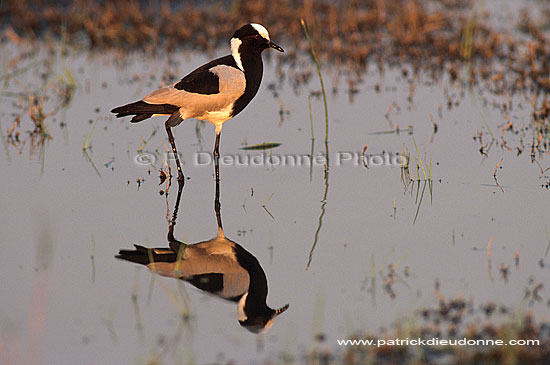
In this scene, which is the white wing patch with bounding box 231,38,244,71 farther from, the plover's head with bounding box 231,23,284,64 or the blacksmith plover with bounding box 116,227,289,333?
the blacksmith plover with bounding box 116,227,289,333

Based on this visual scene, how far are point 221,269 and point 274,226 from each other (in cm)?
85

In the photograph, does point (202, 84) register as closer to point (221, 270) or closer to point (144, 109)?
point (144, 109)

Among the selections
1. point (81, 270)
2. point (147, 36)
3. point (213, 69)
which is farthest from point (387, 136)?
point (147, 36)

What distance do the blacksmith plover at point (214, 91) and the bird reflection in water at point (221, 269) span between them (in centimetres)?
151

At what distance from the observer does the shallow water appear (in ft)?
13.3

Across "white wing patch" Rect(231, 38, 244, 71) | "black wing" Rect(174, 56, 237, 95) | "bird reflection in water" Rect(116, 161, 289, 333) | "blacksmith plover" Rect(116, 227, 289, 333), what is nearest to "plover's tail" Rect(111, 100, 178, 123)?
"black wing" Rect(174, 56, 237, 95)

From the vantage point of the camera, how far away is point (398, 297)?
4.38 m

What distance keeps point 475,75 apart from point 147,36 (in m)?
5.03

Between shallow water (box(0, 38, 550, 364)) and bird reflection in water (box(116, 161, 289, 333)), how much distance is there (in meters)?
0.07

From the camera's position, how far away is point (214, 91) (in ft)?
21.3

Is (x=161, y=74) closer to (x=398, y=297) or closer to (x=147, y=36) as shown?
(x=147, y=36)

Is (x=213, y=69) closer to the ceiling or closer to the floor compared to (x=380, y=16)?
closer to the floor

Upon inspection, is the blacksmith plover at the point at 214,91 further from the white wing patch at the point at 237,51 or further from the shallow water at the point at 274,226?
the shallow water at the point at 274,226

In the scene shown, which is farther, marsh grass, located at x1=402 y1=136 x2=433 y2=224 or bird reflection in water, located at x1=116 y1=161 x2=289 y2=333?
marsh grass, located at x1=402 y1=136 x2=433 y2=224
